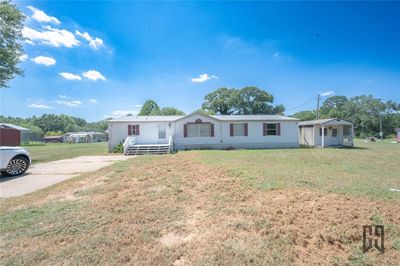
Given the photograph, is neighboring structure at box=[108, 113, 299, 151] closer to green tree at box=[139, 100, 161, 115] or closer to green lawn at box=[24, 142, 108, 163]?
green lawn at box=[24, 142, 108, 163]

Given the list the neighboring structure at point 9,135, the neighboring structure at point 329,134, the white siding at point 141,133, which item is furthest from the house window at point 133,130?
the neighboring structure at point 9,135

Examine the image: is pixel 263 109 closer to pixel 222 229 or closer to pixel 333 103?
pixel 333 103

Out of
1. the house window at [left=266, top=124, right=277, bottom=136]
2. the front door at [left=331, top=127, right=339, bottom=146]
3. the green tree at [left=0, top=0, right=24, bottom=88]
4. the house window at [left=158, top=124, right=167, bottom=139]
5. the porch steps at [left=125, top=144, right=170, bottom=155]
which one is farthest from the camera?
the front door at [left=331, top=127, right=339, bottom=146]

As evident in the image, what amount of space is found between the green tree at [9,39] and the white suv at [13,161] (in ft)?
27.9

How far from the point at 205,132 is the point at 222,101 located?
31.1 metres

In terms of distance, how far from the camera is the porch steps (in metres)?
17.0

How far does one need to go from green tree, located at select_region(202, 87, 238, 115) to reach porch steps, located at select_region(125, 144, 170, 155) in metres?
32.2

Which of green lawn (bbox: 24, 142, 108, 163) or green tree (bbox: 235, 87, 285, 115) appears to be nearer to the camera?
green lawn (bbox: 24, 142, 108, 163)

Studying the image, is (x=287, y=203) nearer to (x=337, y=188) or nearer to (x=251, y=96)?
(x=337, y=188)

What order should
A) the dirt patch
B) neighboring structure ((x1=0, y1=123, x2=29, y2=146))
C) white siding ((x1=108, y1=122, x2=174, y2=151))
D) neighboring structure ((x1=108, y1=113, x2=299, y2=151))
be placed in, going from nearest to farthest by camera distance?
the dirt patch
white siding ((x1=108, y1=122, x2=174, y2=151))
neighboring structure ((x1=108, y1=113, x2=299, y2=151))
neighboring structure ((x1=0, y1=123, x2=29, y2=146))

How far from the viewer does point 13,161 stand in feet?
27.1

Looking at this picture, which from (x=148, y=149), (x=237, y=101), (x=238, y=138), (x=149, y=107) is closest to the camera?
(x=148, y=149)

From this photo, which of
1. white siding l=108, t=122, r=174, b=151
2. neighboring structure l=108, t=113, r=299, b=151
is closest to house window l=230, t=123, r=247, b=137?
neighboring structure l=108, t=113, r=299, b=151

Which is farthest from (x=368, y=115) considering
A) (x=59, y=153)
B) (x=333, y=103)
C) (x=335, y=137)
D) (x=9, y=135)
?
(x=9, y=135)
